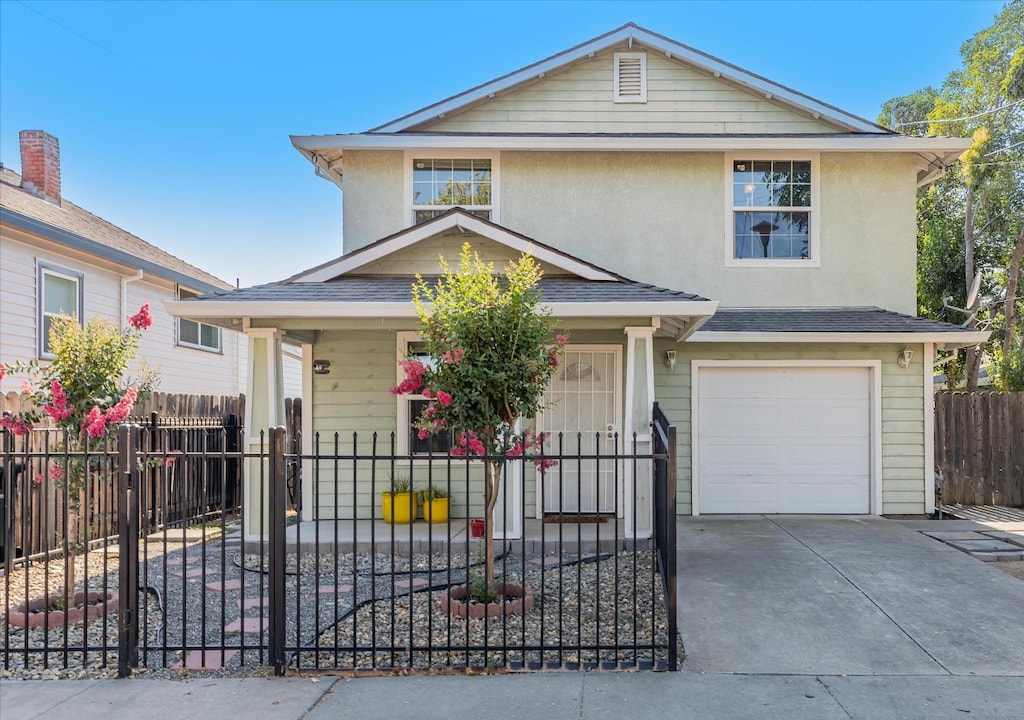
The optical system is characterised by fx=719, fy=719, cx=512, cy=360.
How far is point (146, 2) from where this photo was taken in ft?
43.0

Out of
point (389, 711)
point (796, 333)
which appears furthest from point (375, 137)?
point (389, 711)

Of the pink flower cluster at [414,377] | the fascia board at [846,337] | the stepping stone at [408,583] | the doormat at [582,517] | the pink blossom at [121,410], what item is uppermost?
the fascia board at [846,337]

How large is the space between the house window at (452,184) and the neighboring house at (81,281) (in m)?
4.79

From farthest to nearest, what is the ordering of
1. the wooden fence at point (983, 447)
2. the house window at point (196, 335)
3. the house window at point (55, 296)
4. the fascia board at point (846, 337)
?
the house window at point (196, 335)
the house window at point (55, 296)
the wooden fence at point (983, 447)
the fascia board at point (846, 337)

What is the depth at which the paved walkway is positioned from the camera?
4137 mm

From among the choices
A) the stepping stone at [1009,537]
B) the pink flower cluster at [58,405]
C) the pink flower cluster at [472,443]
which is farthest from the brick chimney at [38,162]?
the stepping stone at [1009,537]

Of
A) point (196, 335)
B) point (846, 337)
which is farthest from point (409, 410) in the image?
point (196, 335)

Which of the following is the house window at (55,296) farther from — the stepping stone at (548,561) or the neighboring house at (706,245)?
the stepping stone at (548,561)

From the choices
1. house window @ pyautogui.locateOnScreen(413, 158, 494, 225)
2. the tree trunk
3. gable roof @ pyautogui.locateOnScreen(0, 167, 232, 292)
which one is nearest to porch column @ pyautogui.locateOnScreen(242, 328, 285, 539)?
house window @ pyautogui.locateOnScreen(413, 158, 494, 225)

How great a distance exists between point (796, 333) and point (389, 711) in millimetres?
7244

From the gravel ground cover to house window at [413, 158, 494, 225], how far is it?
520 centimetres

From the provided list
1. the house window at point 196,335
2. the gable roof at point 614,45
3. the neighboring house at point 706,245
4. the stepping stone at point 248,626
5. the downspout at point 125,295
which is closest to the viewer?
the stepping stone at point 248,626

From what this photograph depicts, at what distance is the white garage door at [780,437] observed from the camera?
9.94 m

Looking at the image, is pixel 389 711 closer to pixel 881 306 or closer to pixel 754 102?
pixel 881 306
